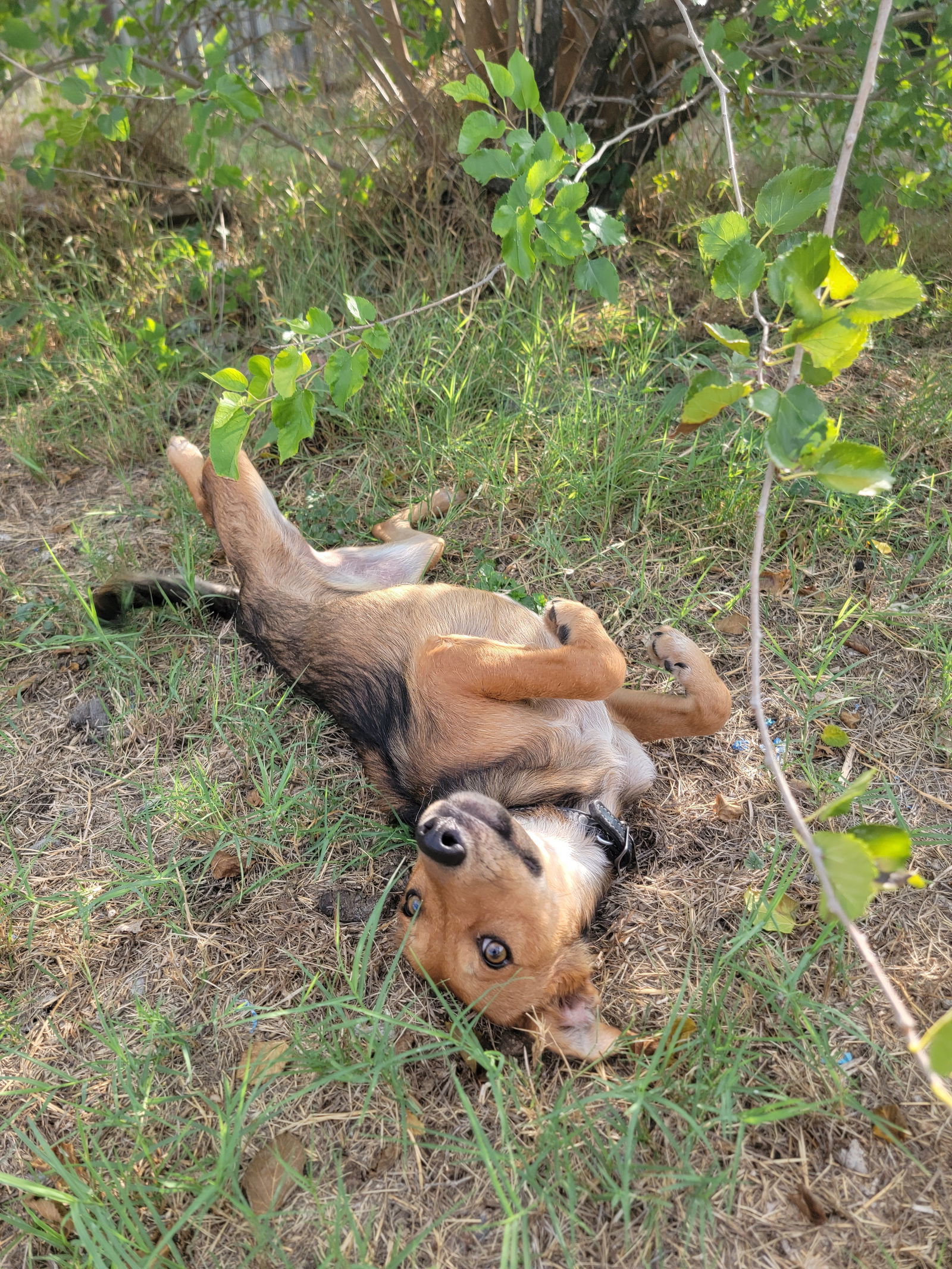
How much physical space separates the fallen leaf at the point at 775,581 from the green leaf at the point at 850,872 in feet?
6.94

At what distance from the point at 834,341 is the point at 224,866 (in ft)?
7.98

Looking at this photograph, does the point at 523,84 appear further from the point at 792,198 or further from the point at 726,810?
the point at 726,810

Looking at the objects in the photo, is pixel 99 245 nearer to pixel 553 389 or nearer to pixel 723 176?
pixel 553 389

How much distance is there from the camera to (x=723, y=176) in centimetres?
471

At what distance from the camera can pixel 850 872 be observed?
1352mm

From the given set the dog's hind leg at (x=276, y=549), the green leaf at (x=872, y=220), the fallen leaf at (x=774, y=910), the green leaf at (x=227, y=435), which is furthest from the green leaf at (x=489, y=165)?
the fallen leaf at (x=774, y=910)

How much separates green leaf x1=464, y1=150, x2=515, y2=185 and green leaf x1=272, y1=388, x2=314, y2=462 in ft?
2.69

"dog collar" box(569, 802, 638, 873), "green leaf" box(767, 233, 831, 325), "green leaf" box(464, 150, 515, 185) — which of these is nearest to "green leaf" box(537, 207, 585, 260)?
"green leaf" box(464, 150, 515, 185)

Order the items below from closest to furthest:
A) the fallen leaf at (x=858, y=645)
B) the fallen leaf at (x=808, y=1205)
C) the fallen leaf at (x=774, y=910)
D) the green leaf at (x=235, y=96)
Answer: the fallen leaf at (x=808, y=1205) → the fallen leaf at (x=774, y=910) → the fallen leaf at (x=858, y=645) → the green leaf at (x=235, y=96)

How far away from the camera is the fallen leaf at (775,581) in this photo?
11.0 feet

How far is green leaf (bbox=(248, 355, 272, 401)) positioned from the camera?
2066mm

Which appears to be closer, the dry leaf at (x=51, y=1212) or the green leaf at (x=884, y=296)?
the green leaf at (x=884, y=296)

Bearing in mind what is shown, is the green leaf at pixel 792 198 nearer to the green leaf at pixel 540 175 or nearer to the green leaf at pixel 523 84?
the green leaf at pixel 540 175

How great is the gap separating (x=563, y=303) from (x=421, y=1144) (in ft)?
12.4
